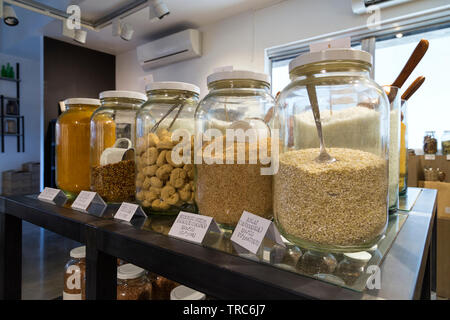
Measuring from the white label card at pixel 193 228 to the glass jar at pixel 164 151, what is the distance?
13 cm

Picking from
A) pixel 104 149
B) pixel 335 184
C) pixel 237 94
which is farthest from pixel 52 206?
pixel 335 184

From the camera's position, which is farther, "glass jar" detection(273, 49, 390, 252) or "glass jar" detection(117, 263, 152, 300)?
"glass jar" detection(117, 263, 152, 300)

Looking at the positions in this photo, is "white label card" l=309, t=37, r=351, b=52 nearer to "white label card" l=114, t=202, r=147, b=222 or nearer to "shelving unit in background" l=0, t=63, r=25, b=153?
"white label card" l=114, t=202, r=147, b=222

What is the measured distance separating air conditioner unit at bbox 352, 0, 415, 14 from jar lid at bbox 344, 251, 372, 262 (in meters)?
2.57

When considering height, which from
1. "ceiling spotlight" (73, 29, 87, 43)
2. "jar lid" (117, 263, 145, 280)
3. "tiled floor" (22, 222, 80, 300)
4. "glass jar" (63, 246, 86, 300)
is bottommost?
"tiled floor" (22, 222, 80, 300)

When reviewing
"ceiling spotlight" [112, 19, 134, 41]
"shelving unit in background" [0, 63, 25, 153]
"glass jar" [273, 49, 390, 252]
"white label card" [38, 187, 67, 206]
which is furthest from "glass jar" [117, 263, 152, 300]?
"shelving unit in background" [0, 63, 25, 153]

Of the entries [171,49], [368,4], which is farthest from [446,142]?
[171,49]

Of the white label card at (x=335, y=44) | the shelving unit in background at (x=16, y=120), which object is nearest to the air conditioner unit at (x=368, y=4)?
the white label card at (x=335, y=44)

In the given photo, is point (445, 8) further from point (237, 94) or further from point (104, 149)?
point (104, 149)

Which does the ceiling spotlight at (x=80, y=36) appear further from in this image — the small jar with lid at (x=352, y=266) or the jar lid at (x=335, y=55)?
the small jar with lid at (x=352, y=266)

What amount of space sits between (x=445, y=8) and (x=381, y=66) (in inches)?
22.7

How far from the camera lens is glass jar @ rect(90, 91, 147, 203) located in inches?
29.6

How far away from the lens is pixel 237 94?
58cm
